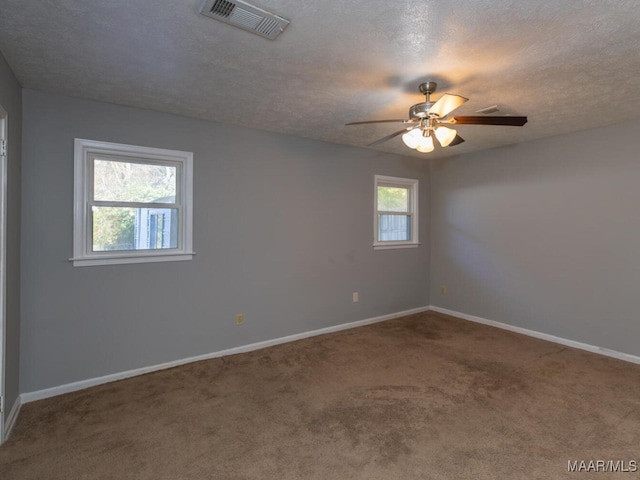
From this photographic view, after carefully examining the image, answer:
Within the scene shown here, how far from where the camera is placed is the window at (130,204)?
2801 millimetres

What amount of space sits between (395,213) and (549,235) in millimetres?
1913

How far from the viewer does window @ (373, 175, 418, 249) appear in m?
4.76

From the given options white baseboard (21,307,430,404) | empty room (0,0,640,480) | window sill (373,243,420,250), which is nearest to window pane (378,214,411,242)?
window sill (373,243,420,250)

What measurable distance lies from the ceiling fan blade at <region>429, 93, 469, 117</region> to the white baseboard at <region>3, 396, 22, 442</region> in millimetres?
3511

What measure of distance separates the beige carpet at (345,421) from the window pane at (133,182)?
162 cm

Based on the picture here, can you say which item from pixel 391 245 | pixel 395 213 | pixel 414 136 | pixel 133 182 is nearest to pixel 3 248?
pixel 133 182

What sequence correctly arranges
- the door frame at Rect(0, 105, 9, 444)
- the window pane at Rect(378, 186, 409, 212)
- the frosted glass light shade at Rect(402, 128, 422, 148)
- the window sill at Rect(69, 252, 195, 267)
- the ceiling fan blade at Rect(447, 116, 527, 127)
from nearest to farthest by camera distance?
1. the door frame at Rect(0, 105, 9, 444)
2. the ceiling fan blade at Rect(447, 116, 527, 127)
3. the frosted glass light shade at Rect(402, 128, 422, 148)
4. the window sill at Rect(69, 252, 195, 267)
5. the window pane at Rect(378, 186, 409, 212)

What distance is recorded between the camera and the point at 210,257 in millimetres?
3395

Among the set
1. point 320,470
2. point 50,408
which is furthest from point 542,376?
point 50,408

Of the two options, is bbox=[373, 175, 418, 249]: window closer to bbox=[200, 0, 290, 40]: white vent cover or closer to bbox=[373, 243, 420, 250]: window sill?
bbox=[373, 243, 420, 250]: window sill

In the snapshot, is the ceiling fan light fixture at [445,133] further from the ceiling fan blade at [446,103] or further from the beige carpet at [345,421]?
the beige carpet at [345,421]

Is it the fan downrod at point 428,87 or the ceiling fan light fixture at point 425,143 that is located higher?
the fan downrod at point 428,87

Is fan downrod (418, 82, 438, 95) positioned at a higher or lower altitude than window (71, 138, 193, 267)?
higher

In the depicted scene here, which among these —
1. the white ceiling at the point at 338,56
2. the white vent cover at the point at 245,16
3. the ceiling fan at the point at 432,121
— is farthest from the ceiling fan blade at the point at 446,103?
the white vent cover at the point at 245,16
